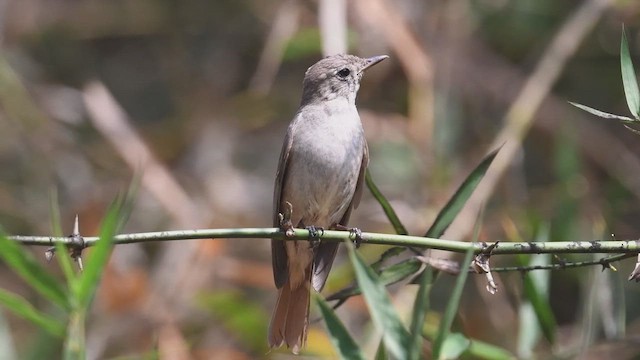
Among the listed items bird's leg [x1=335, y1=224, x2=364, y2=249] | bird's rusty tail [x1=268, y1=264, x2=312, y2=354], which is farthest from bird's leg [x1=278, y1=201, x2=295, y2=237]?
bird's rusty tail [x1=268, y1=264, x2=312, y2=354]

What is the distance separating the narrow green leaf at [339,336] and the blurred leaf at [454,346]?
29 cm

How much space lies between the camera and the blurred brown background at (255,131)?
4812 millimetres

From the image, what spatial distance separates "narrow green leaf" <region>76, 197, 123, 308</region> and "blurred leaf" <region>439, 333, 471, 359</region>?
0.77m

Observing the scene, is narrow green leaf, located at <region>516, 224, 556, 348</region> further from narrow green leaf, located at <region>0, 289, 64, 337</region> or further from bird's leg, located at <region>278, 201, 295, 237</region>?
narrow green leaf, located at <region>0, 289, 64, 337</region>

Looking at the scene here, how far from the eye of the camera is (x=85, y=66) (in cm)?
612

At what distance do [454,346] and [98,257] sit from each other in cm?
82

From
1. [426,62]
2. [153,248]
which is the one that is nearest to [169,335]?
[153,248]

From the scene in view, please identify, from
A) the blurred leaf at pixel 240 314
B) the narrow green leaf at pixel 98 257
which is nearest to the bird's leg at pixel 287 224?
the narrow green leaf at pixel 98 257

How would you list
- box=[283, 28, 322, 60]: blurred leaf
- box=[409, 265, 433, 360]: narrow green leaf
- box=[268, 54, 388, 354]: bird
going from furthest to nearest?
box=[283, 28, 322, 60]: blurred leaf < box=[268, 54, 388, 354]: bird < box=[409, 265, 433, 360]: narrow green leaf

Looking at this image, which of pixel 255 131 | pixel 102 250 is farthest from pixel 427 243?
pixel 255 131

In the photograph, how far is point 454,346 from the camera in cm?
243

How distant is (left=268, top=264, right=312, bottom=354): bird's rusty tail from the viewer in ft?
11.0

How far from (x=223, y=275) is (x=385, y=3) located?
1565 millimetres

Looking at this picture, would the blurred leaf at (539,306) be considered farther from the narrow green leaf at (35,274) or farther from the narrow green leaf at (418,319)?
the narrow green leaf at (35,274)
